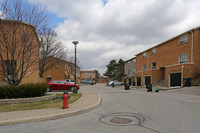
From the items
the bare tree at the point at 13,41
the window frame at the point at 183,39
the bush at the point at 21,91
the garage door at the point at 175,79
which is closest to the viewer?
the bush at the point at 21,91

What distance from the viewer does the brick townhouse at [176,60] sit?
21.4 m

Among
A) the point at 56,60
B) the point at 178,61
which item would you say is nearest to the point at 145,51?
the point at 178,61

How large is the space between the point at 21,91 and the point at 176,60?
24.0 m

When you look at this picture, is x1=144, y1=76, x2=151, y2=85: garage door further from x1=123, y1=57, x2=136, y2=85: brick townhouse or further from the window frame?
x1=123, y1=57, x2=136, y2=85: brick townhouse

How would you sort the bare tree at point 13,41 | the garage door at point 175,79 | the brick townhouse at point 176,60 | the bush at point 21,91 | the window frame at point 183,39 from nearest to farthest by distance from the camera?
the bush at point 21,91 → the bare tree at point 13,41 → the brick townhouse at point 176,60 → the garage door at point 175,79 → the window frame at point 183,39

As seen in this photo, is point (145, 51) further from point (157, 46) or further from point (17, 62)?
point (17, 62)

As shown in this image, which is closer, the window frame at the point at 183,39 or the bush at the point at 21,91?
the bush at the point at 21,91

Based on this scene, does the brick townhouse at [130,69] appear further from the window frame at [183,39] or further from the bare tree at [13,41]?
the bare tree at [13,41]

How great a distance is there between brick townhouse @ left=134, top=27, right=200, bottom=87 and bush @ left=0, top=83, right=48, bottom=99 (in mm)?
19397

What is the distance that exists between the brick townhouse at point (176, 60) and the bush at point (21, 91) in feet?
63.6

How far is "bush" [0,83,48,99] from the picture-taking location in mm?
8922

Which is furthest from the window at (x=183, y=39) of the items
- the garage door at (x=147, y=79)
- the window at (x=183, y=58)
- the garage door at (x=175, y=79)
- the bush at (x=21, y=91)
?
the bush at (x=21, y=91)

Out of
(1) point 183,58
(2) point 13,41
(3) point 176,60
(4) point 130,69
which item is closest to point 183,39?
(1) point 183,58

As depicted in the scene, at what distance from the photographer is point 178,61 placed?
2497 centimetres
